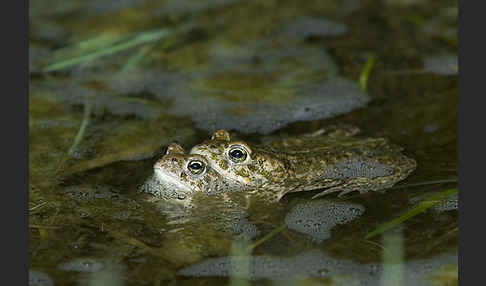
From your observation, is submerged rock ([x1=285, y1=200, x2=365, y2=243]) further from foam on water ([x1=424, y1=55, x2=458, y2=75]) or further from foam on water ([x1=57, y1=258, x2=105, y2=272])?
foam on water ([x1=424, y1=55, x2=458, y2=75])

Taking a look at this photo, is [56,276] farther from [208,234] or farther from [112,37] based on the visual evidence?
[112,37]

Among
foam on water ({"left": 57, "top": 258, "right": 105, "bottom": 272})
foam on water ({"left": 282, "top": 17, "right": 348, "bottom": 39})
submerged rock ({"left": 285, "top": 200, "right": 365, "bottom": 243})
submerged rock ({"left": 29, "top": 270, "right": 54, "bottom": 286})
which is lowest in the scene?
submerged rock ({"left": 29, "top": 270, "right": 54, "bottom": 286})

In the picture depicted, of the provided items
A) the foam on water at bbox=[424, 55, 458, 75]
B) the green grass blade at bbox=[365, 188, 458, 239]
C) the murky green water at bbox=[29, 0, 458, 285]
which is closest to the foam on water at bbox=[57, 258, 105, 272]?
the murky green water at bbox=[29, 0, 458, 285]

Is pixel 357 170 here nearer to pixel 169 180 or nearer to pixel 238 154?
pixel 238 154

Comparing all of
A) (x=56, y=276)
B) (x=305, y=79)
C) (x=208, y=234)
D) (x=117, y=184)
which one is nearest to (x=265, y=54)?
(x=305, y=79)

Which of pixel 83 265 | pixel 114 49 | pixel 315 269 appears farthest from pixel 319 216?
pixel 114 49

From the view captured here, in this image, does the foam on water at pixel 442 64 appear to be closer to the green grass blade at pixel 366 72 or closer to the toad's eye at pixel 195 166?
the green grass blade at pixel 366 72
